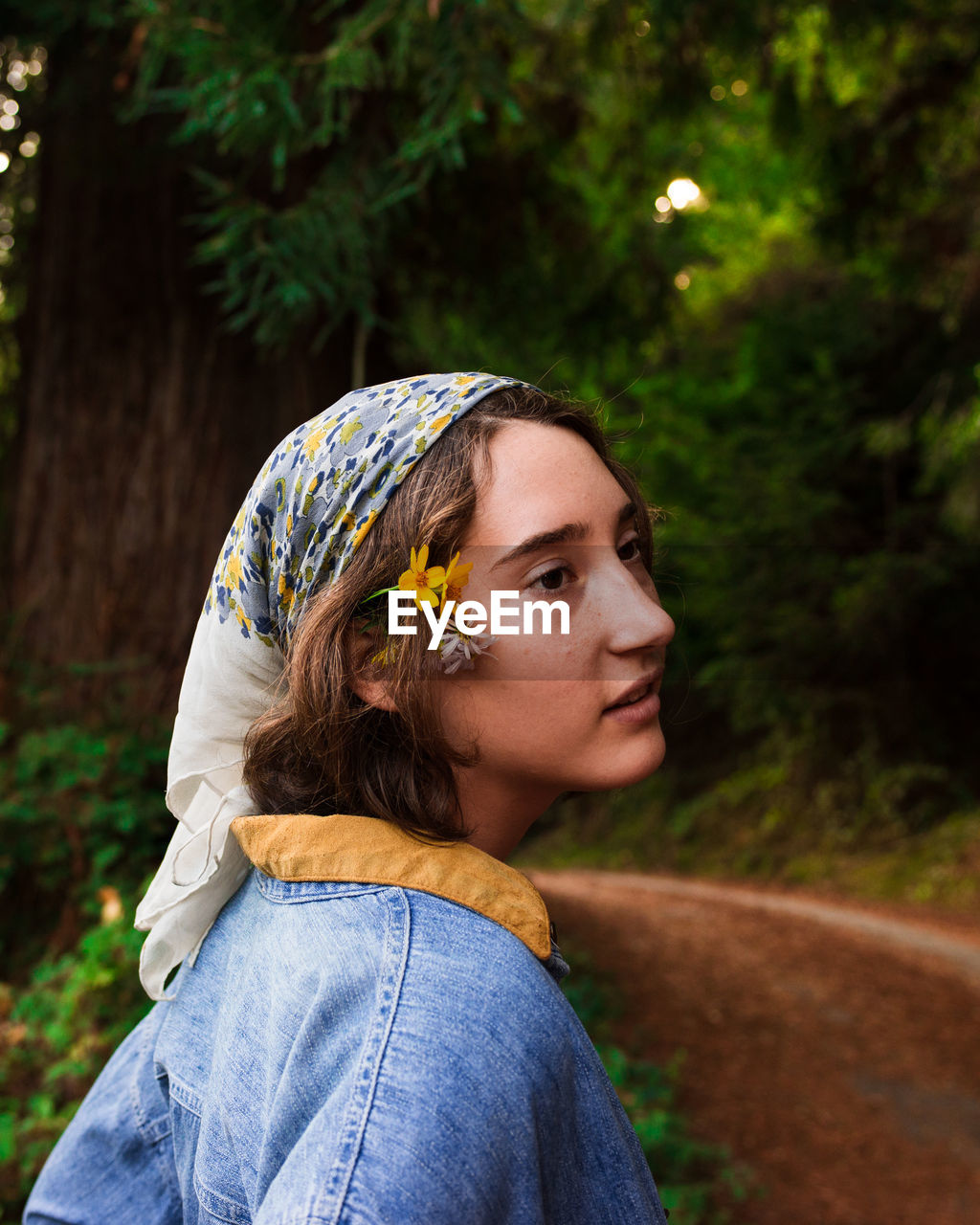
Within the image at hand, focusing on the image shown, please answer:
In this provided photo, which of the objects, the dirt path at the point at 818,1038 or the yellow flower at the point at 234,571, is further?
the dirt path at the point at 818,1038

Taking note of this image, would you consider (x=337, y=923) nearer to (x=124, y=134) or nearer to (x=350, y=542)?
(x=350, y=542)

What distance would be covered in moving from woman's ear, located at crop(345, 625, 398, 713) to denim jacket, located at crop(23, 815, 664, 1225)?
175 mm

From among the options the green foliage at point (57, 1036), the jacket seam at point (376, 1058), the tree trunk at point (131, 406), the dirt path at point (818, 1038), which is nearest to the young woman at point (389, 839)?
the jacket seam at point (376, 1058)

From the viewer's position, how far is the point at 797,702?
11.7 m

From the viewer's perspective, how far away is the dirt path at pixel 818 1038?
14.0 feet

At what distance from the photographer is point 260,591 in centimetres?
137

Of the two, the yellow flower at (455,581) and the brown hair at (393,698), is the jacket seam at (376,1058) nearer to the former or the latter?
the brown hair at (393,698)

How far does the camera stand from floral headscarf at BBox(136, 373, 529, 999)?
1.26 metres

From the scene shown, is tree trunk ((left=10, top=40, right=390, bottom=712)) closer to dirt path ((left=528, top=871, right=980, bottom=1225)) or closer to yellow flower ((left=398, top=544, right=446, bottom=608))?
yellow flower ((left=398, top=544, right=446, bottom=608))

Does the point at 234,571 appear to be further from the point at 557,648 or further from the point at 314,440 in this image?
the point at 557,648

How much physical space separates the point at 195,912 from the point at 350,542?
1.83ft

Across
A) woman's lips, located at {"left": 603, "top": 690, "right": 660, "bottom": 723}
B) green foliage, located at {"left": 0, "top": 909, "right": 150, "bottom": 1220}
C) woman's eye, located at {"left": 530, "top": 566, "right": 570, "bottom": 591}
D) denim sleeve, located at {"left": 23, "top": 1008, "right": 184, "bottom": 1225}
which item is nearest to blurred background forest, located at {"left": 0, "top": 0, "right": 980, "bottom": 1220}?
green foliage, located at {"left": 0, "top": 909, "right": 150, "bottom": 1220}

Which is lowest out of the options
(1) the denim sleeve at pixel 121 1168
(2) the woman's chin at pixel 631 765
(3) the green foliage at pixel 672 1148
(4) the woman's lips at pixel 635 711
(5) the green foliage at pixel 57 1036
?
(3) the green foliage at pixel 672 1148

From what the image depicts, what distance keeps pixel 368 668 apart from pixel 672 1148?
3.59 m
